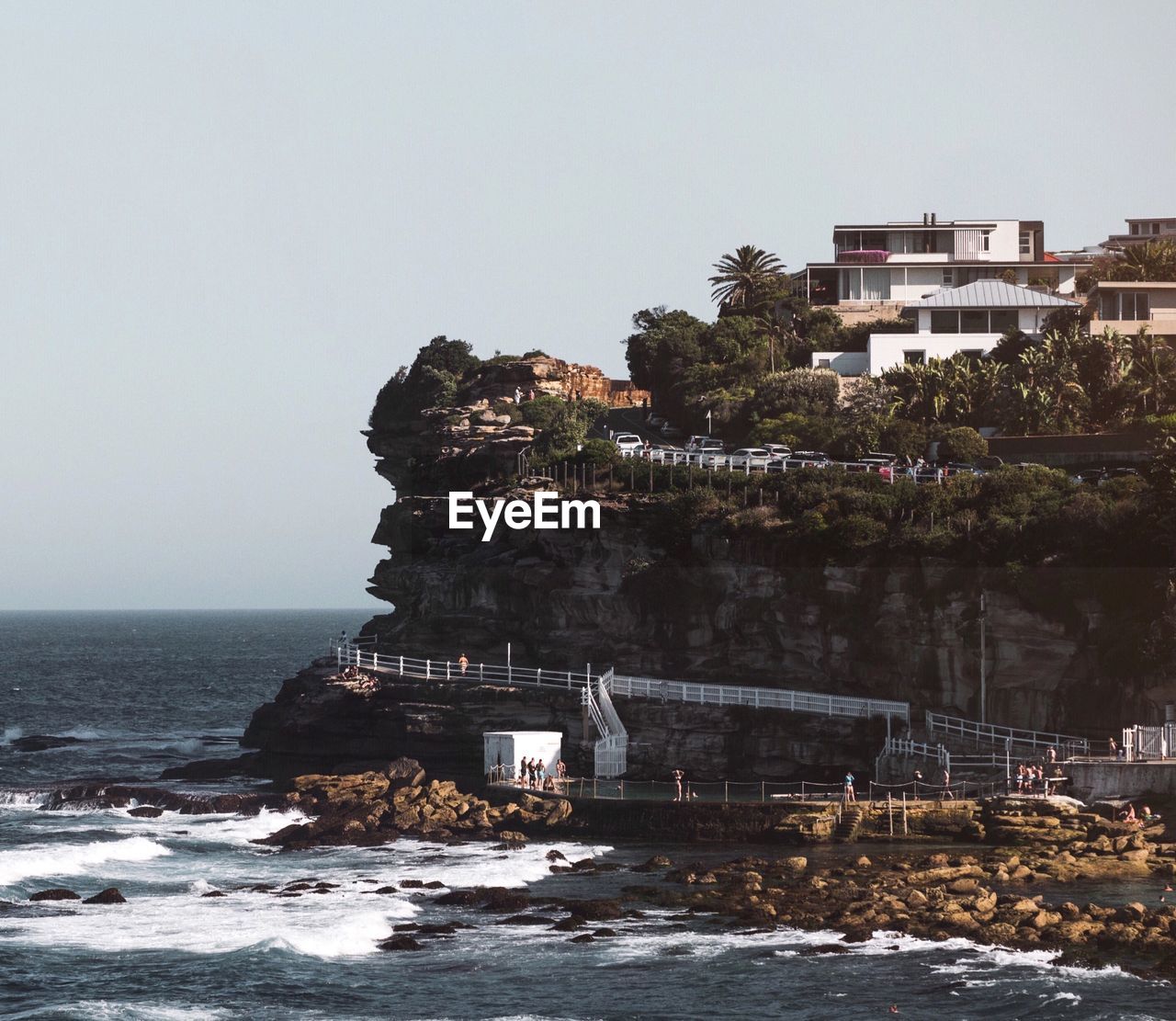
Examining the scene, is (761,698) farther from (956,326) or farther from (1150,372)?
(956,326)

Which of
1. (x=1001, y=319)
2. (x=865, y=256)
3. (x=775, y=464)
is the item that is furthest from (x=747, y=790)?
(x=865, y=256)

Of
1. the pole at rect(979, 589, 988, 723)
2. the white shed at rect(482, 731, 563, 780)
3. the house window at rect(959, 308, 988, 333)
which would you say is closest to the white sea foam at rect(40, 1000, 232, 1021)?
the white shed at rect(482, 731, 563, 780)

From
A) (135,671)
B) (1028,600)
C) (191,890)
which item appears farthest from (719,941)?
(135,671)

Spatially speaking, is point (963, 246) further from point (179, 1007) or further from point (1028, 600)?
point (179, 1007)

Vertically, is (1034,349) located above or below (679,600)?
above

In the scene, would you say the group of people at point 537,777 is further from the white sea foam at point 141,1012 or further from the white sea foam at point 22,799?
the white sea foam at point 141,1012

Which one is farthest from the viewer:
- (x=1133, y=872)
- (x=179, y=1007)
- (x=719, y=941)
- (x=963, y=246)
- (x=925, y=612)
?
(x=963, y=246)

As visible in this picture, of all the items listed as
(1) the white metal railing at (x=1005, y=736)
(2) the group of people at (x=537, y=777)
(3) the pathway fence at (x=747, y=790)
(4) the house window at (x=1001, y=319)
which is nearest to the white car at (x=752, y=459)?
(1) the white metal railing at (x=1005, y=736)

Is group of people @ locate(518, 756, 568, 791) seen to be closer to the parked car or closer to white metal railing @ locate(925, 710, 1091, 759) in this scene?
white metal railing @ locate(925, 710, 1091, 759)
